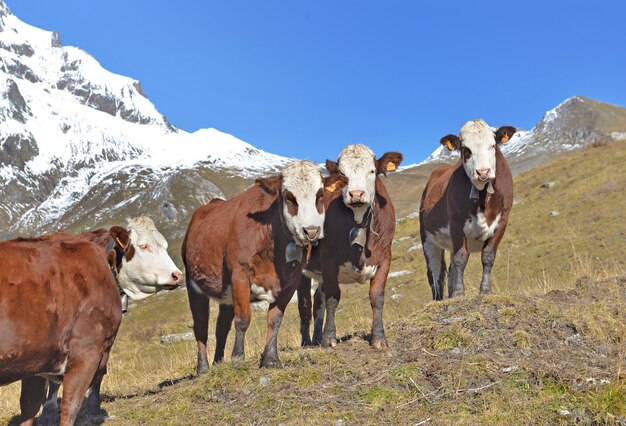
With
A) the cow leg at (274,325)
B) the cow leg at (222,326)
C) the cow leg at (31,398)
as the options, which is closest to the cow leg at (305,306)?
the cow leg at (222,326)

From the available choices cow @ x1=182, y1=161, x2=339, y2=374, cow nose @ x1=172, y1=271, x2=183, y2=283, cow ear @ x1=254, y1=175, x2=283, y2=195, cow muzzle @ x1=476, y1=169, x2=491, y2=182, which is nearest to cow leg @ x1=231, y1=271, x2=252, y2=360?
cow @ x1=182, y1=161, x2=339, y2=374

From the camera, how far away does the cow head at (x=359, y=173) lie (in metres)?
9.56

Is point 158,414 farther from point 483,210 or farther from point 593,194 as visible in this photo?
point 593,194

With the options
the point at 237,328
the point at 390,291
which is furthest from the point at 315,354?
the point at 390,291

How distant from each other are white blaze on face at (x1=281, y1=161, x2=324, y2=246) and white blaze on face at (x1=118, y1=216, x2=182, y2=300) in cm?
194

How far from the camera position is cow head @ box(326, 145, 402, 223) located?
9562 millimetres

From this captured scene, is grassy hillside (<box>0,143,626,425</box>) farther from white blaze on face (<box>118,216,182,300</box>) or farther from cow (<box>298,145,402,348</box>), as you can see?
white blaze on face (<box>118,216,182,300</box>)

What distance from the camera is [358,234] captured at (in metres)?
9.86

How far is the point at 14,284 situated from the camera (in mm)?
6344

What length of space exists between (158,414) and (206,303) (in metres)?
3.66

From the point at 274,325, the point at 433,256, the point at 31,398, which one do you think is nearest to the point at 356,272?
the point at 274,325

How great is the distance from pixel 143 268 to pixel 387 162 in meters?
4.34

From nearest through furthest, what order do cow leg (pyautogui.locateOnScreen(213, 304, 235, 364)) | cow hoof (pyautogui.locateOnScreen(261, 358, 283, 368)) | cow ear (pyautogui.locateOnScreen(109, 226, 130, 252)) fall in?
1. cow ear (pyautogui.locateOnScreen(109, 226, 130, 252))
2. cow hoof (pyautogui.locateOnScreen(261, 358, 283, 368))
3. cow leg (pyautogui.locateOnScreen(213, 304, 235, 364))

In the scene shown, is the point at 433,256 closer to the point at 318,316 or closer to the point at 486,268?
the point at 486,268
